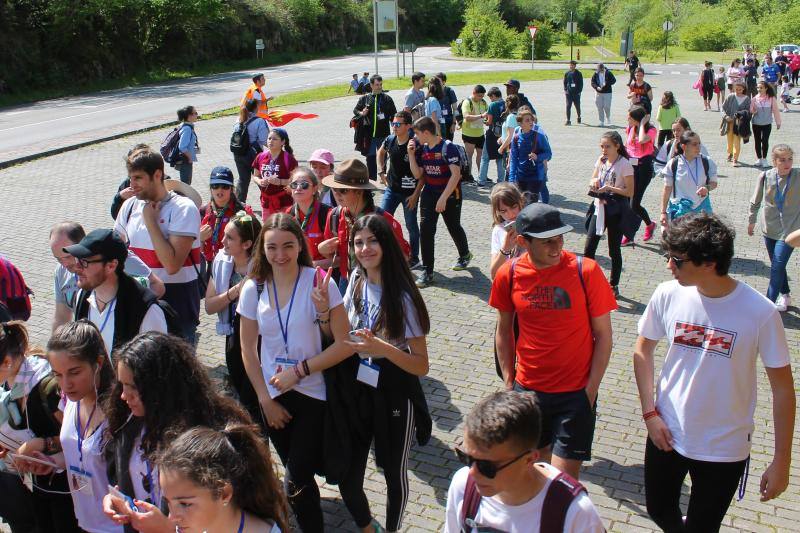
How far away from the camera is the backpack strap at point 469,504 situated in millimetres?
2830

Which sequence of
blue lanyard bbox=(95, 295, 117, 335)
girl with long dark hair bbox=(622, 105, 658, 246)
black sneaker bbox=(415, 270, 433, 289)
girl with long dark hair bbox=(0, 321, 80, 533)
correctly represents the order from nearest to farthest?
girl with long dark hair bbox=(0, 321, 80, 533) < blue lanyard bbox=(95, 295, 117, 335) < black sneaker bbox=(415, 270, 433, 289) < girl with long dark hair bbox=(622, 105, 658, 246)

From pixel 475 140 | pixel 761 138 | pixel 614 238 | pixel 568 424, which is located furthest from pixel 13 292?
pixel 761 138

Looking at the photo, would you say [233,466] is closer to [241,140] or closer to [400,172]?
[400,172]

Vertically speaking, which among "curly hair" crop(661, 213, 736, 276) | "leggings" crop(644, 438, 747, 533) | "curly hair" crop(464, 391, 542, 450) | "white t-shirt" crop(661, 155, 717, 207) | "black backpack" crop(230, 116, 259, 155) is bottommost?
"leggings" crop(644, 438, 747, 533)

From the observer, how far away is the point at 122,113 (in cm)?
2653

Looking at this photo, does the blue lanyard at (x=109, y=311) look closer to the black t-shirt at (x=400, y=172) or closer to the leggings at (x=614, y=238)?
the black t-shirt at (x=400, y=172)

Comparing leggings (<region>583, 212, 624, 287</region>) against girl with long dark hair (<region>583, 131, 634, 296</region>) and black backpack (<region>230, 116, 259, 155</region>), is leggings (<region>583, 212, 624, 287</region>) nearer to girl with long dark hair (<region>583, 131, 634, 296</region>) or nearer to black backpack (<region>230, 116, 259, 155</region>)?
girl with long dark hair (<region>583, 131, 634, 296</region>)

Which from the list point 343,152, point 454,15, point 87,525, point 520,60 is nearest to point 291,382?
point 87,525

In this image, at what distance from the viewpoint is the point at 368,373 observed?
4324 mm

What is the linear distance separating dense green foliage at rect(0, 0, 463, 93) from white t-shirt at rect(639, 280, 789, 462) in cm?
3459

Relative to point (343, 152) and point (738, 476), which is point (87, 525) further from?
point (343, 152)

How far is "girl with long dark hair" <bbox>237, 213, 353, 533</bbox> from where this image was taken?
4195 mm

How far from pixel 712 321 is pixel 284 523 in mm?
2129

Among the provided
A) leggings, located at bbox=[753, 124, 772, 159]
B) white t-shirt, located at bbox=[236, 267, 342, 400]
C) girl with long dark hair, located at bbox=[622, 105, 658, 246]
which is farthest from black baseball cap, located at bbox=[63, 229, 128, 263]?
leggings, located at bbox=[753, 124, 772, 159]
